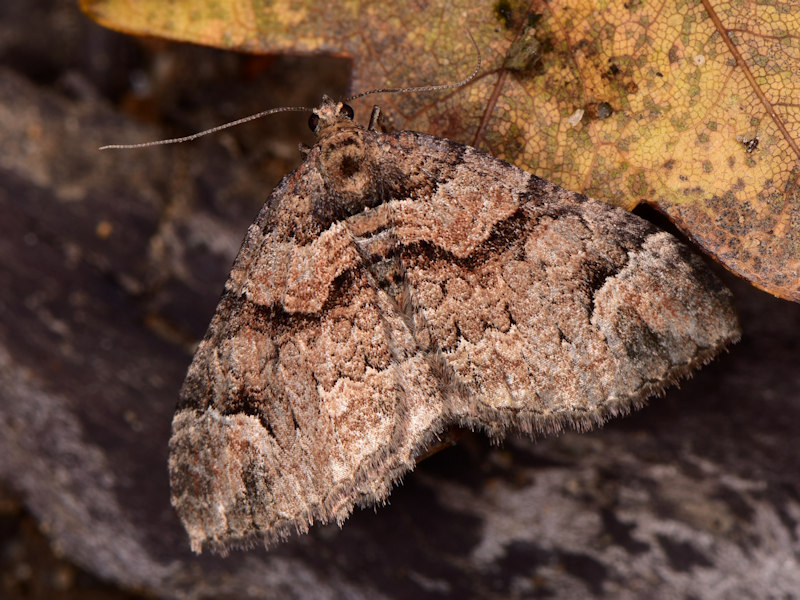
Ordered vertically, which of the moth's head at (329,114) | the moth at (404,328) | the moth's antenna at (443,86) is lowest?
the moth at (404,328)

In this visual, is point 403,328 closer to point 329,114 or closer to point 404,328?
point 404,328

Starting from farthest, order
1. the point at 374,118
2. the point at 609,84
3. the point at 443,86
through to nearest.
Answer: the point at 374,118, the point at 443,86, the point at 609,84

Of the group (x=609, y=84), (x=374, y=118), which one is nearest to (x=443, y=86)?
(x=374, y=118)

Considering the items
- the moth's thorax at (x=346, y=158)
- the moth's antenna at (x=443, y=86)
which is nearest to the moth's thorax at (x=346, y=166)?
the moth's thorax at (x=346, y=158)

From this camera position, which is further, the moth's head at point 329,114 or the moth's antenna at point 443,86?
→ the moth's head at point 329,114

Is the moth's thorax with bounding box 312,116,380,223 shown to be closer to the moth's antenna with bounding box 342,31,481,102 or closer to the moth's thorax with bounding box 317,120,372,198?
A: the moth's thorax with bounding box 317,120,372,198

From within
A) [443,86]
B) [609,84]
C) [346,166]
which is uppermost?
[609,84]

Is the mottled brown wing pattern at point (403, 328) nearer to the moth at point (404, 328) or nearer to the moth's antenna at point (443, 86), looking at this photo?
the moth at point (404, 328)

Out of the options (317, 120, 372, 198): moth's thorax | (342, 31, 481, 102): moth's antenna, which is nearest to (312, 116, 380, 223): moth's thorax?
(317, 120, 372, 198): moth's thorax
